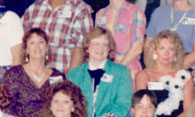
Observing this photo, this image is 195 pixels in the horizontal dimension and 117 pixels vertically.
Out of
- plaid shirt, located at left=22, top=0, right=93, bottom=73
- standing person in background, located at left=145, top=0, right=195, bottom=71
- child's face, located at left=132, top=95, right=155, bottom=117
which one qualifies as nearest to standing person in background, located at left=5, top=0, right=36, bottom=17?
plaid shirt, located at left=22, top=0, right=93, bottom=73

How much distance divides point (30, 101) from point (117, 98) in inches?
30.7

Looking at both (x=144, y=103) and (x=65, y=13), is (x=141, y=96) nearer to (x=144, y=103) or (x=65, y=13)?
(x=144, y=103)

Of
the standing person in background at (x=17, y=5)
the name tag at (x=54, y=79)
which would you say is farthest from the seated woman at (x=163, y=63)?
the standing person in background at (x=17, y=5)

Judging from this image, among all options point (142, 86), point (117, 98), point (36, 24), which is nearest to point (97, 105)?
point (117, 98)

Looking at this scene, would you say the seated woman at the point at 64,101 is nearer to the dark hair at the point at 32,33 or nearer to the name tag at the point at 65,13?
the dark hair at the point at 32,33

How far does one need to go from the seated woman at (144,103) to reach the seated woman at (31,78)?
0.76 meters

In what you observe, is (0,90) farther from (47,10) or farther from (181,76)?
(181,76)

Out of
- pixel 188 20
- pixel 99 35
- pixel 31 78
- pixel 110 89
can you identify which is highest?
pixel 188 20

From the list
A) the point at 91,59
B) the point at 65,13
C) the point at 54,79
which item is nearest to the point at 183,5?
the point at 91,59

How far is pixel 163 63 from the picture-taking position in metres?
4.07

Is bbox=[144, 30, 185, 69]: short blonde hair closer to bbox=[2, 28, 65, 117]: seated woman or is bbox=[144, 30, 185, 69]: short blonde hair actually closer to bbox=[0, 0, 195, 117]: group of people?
bbox=[0, 0, 195, 117]: group of people

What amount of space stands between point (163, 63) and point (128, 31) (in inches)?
20.2

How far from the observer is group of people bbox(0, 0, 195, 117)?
12.8ft

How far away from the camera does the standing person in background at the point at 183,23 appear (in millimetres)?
4289
